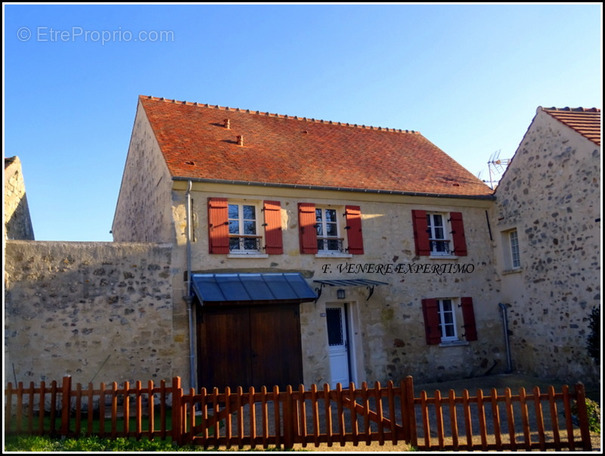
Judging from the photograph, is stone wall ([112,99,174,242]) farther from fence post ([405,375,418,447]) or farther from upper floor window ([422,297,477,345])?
upper floor window ([422,297,477,345])

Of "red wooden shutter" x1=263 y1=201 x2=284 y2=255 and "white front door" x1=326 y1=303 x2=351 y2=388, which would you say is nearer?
"red wooden shutter" x1=263 y1=201 x2=284 y2=255

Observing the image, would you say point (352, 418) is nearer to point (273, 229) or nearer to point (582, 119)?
point (273, 229)

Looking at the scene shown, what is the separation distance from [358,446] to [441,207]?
8.53 metres

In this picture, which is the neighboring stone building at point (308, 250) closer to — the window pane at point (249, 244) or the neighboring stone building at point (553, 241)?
the window pane at point (249, 244)

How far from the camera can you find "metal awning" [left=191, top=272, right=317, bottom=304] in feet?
36.1

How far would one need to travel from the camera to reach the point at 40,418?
7844 millimetres

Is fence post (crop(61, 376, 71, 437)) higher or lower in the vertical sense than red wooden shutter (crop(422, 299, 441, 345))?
lower

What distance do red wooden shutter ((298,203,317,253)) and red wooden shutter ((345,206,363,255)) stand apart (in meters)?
0.87

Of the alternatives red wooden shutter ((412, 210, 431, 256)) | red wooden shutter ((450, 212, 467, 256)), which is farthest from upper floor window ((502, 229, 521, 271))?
red wooden shutter ((412, 210, 431, 256))

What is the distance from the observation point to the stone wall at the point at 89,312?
10.2 meters

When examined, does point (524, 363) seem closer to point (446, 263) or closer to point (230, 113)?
point (446, 263)

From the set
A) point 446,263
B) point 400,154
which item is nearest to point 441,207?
point 446,263

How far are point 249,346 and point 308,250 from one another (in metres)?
2.60

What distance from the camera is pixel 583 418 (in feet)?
24.1
